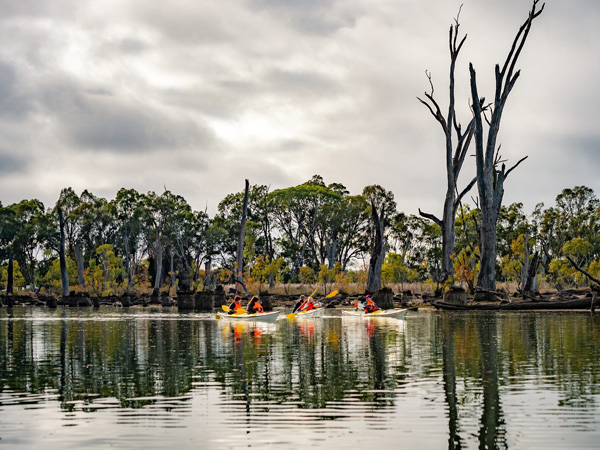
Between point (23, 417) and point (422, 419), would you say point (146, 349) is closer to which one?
point (23, 417)

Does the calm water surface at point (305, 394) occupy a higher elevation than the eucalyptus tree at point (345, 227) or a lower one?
lower

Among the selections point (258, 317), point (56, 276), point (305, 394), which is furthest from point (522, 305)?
point (56, 276)

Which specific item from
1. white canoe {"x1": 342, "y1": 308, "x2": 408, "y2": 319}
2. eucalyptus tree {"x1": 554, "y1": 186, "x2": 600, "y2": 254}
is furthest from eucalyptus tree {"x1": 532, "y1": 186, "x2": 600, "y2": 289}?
white canoe {"x1": 342, "y1": 308, "x2": 408, "y2": 319}

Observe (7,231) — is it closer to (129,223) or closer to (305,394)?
(129,223)

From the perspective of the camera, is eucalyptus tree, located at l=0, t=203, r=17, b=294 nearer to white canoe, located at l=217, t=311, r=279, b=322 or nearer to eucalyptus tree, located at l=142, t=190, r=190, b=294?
eucalyptus tree, located at l=142, t=190, r=190, b=294

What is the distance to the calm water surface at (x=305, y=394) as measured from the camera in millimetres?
9008

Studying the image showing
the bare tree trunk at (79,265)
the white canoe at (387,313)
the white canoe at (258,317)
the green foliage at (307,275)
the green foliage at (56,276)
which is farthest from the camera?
the green foliage at (56,276)

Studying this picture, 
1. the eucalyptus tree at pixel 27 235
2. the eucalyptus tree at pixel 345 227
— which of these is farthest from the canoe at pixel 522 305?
the eucalyptus tree at pixel 27 235

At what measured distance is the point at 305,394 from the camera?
12.2 metres

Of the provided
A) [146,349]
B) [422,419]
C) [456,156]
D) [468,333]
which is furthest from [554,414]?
[456,156]

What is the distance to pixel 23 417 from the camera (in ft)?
34.4

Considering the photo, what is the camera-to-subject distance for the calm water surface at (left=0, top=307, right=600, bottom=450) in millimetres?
9008

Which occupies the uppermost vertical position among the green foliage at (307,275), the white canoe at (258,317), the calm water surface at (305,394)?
the green foliage at (307,275)

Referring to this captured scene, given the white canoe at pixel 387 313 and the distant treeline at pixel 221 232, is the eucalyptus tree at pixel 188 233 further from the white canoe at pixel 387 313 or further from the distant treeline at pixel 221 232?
the white canoe at pixel 387 313
